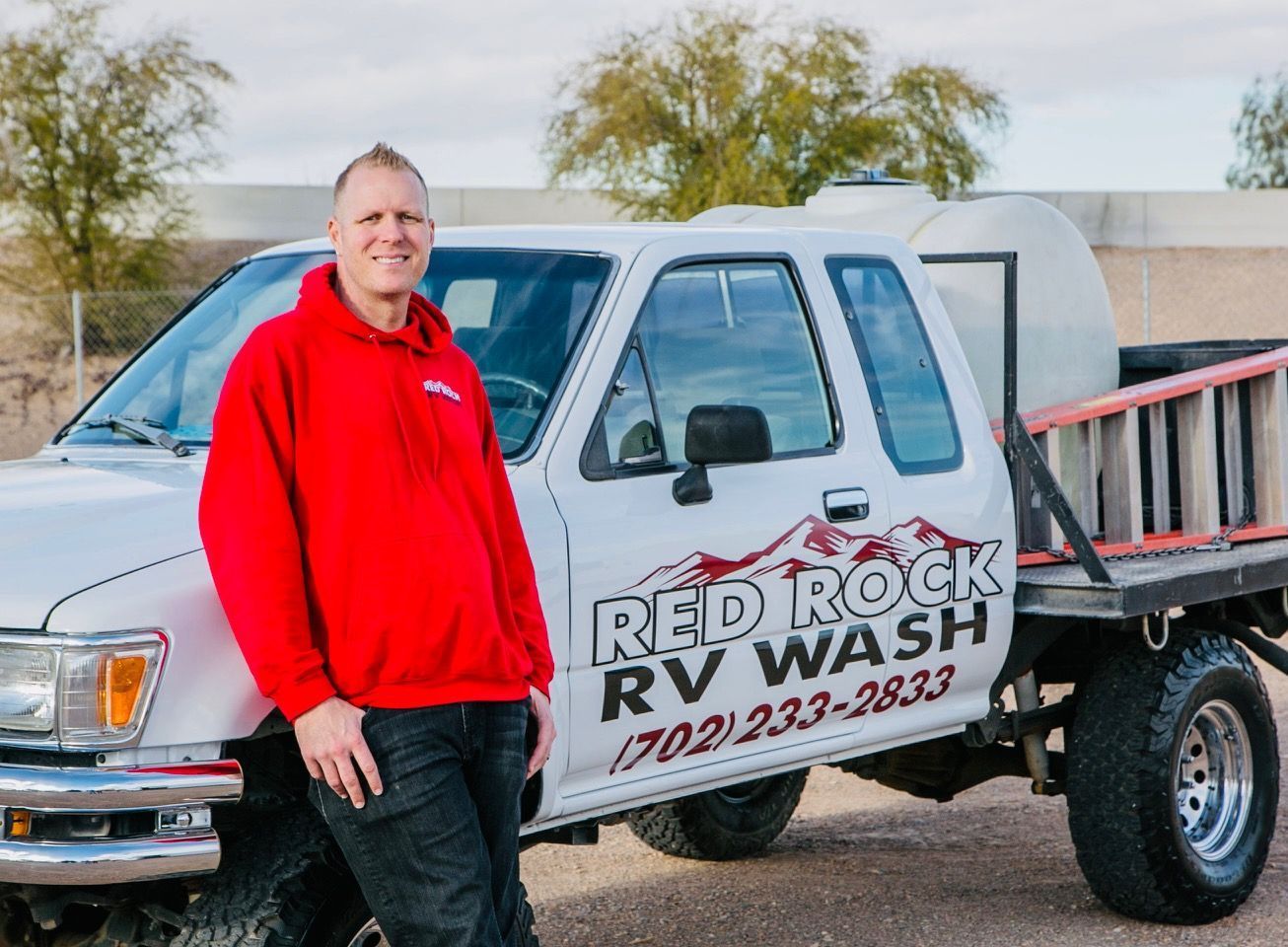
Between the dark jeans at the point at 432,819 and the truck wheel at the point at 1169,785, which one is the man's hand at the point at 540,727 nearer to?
the dark jeans at the point at 432,819

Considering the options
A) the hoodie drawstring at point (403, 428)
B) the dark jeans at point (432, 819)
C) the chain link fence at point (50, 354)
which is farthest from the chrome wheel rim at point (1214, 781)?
the chain link fence at point (50, 354)

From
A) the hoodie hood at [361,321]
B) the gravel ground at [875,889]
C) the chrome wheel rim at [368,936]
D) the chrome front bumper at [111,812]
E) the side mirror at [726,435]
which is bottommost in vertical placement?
the gravel ground at [875,889]

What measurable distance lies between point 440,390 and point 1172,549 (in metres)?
3.48

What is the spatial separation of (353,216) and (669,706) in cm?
168

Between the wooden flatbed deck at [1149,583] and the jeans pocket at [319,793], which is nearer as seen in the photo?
the jeans pocket at [319,793]

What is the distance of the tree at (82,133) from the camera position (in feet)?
76.2

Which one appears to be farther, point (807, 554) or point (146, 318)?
point (146, 318)

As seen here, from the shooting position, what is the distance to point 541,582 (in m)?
3.96

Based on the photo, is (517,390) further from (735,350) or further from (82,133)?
(82,133)

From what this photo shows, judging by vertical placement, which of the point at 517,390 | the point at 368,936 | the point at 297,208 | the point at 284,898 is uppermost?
the point at 297,208

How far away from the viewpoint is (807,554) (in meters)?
4.60

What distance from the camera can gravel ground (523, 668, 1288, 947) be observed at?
5645mm

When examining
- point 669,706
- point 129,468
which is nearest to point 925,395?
point 669,706

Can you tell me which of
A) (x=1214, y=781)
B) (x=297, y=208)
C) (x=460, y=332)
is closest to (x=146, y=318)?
(x=297, y=208)
